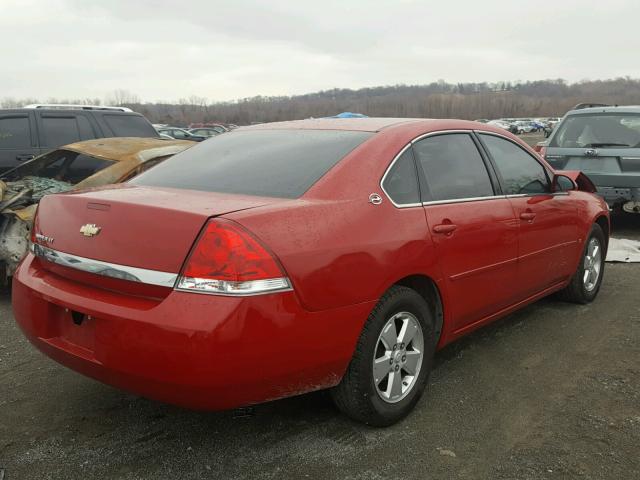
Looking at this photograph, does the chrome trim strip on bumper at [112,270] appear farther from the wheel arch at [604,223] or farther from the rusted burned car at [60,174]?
the wheel arch at [604,223]

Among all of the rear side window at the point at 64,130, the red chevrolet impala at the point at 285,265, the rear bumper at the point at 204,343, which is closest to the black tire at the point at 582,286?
the red chevrolet impala at the point at 285,265

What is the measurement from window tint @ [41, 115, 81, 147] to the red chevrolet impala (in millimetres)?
5429

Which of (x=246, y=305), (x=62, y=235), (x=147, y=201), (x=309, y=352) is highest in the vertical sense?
(x=147, y=201)

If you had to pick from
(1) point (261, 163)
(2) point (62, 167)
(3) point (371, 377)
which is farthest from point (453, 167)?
(2) point (62, 167)

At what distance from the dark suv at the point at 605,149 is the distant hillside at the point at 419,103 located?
6993 cm

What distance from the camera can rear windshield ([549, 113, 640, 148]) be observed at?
766 centimetres

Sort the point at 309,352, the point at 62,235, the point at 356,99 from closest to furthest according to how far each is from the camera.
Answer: the point at 309,352
the point at 62,235
the point at 356,99

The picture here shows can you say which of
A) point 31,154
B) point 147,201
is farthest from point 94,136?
point 147,201

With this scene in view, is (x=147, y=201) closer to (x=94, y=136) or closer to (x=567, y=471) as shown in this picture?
(x=567, y=471)

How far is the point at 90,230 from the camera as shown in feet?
8.52

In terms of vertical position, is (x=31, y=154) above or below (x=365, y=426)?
above

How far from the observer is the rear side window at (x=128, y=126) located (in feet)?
28.6

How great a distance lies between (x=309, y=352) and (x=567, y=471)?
48.4 inches

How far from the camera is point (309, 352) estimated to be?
97.7 inches
